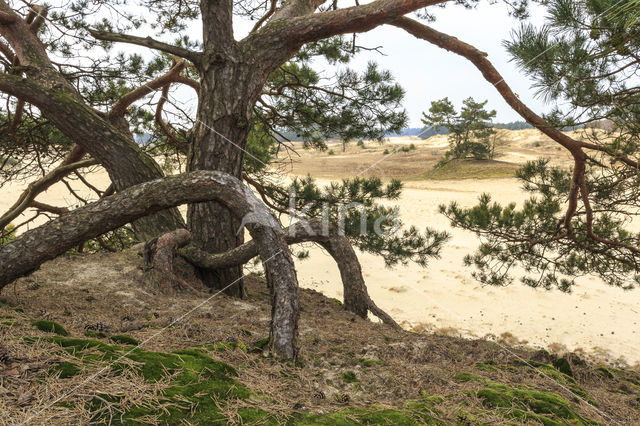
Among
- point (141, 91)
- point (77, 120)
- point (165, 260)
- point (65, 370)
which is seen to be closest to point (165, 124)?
point (141, 91)

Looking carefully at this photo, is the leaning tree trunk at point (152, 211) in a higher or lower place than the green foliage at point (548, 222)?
higher

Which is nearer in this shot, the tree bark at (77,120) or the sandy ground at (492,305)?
the tree bark at (77,120)

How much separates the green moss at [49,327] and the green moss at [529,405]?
179cm

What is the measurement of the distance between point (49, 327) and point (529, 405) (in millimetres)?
2049

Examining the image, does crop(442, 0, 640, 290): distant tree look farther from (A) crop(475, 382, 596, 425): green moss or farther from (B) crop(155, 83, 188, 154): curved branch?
(B) crop(155, 83, 188, 154): curved branch

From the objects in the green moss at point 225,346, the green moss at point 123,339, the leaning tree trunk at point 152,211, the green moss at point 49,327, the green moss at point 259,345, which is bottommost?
the green moss at point 259,345

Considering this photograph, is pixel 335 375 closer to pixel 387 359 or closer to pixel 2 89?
pixel 387 359

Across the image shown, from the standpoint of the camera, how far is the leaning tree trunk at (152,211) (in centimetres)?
197

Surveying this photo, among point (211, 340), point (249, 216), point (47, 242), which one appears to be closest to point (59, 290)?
point (47, 242)

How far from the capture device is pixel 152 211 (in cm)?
225

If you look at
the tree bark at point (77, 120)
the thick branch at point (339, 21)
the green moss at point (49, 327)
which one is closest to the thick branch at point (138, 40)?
the tree bark at point (77, 120)

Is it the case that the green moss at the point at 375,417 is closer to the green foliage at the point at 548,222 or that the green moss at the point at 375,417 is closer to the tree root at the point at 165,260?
the tree root at the point at 165,260

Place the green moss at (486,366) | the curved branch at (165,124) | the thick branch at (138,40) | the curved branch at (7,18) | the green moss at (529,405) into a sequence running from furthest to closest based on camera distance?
the curved branch at (165,124) → the curved branch at (7,18) → the thick branch at (138,40) → the green moss at (486,366) → the green moss at (529,405)

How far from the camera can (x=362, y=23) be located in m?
3.18
